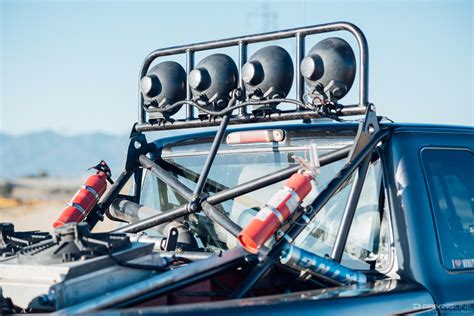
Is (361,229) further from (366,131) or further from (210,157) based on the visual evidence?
(210,157)

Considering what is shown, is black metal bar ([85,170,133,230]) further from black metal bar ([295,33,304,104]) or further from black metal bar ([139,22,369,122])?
black metal bar ([295,33,304,104])

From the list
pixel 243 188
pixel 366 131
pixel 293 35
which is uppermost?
pixel 293 35

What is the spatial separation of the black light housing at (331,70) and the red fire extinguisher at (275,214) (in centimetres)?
65

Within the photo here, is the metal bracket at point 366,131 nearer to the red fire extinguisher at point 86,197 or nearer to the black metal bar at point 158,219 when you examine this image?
the black metal bar at point 158,219

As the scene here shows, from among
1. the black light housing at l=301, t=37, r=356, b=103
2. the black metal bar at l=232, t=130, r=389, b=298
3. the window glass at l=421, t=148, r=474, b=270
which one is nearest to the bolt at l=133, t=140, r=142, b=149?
the black light housing at l=301, t=37, r=356, b=103

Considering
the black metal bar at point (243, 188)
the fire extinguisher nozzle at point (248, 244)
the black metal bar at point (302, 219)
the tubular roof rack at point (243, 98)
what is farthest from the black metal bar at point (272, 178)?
the fire extinguisher nozzle at point (248, 244)

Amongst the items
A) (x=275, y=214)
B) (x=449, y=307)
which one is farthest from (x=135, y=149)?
(x=449, y=307)

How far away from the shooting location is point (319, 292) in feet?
12.1

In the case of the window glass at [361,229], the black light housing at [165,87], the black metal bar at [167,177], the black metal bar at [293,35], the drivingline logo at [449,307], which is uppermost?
the black metal bar at [293,35]

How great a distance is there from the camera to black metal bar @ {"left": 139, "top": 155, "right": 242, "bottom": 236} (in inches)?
170

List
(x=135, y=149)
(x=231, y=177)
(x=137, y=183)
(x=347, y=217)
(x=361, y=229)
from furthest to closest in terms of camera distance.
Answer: (x=137, y=183), (x=135, y=149), (x=231, y=177), (x=361, y=229), (x=347, y=217)

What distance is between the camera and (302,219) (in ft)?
12.8

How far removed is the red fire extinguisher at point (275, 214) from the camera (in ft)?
12.2

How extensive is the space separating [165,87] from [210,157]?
0.71m
